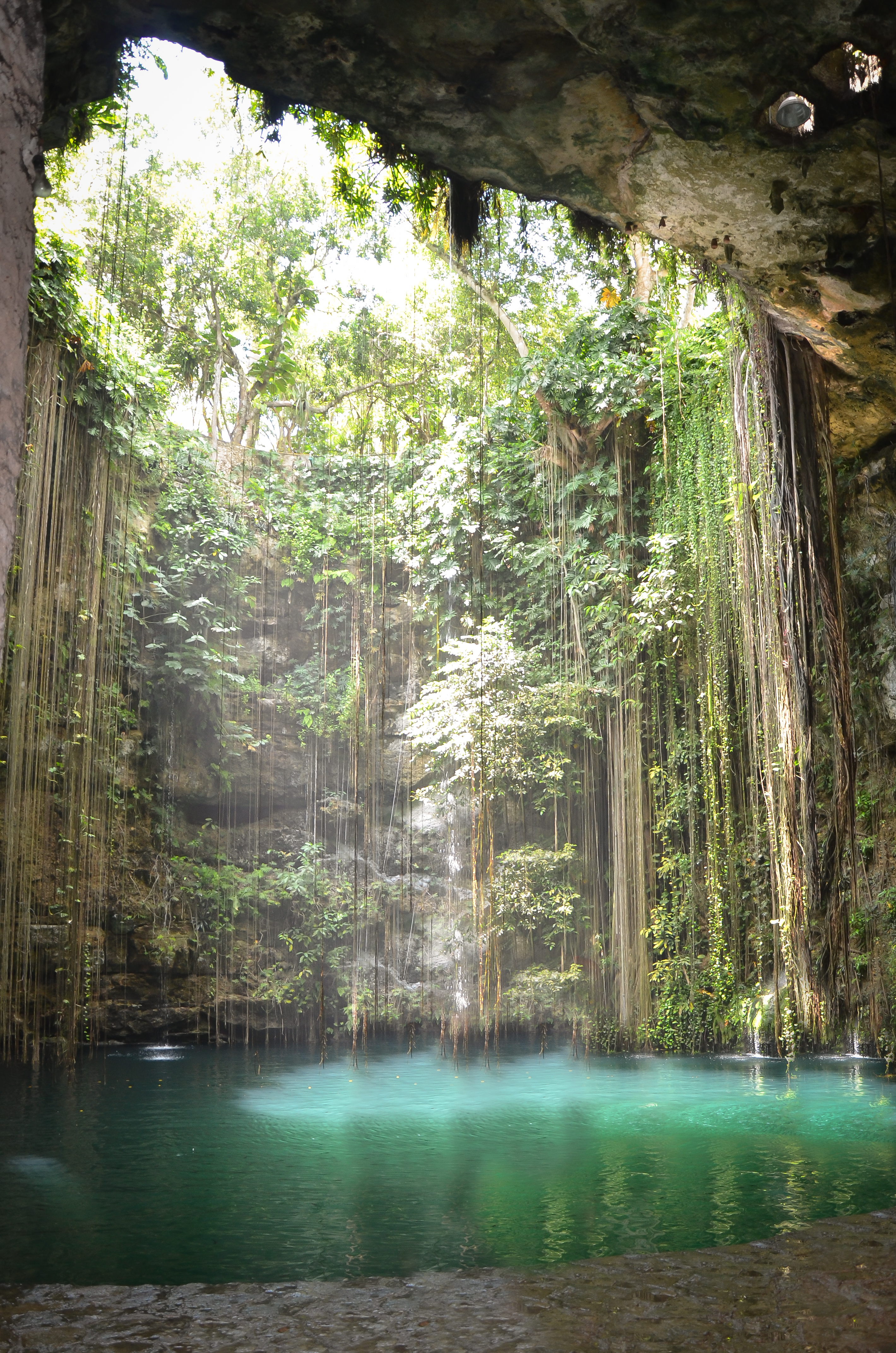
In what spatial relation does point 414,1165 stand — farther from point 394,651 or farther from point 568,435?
point 394,651

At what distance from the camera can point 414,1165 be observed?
4.25 m

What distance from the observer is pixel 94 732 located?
7.45 metres

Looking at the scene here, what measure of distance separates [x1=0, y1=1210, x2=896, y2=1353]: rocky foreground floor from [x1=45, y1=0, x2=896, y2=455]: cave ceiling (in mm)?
3057

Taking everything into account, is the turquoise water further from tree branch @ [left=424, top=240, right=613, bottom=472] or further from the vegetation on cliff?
tree branch @ [left=424, top=240, right=613, bottom=472]

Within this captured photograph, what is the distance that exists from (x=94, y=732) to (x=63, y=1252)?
4.96 metres

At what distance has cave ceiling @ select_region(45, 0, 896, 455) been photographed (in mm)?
2590

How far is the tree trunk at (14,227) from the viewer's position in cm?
198

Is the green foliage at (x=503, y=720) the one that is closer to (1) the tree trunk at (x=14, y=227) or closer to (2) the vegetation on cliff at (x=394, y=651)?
(2) the vegetation on cliff at (x=394, y=651)

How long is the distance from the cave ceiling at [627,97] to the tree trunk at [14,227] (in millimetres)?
394

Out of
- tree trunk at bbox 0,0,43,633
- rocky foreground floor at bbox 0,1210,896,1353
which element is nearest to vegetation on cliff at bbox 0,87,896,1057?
rocky foreground floor at bbox 0,1210,896,1353

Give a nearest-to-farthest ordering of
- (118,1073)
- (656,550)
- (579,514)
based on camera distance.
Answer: (118,1073) < (656,550) < (579,514)

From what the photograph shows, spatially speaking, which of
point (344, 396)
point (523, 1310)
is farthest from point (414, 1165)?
point (344, 396)

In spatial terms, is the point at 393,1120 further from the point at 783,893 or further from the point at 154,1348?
the point at 154,1348

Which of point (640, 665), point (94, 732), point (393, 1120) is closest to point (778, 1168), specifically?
point (393, 1120)
